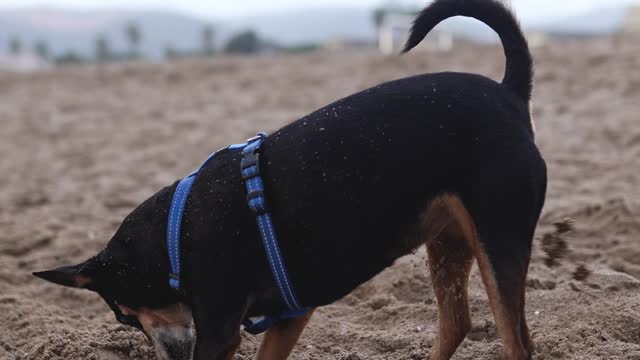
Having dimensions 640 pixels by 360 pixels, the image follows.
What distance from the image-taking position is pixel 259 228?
3.27 meters

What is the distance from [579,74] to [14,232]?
353 inches

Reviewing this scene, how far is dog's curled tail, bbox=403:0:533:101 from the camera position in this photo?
3434 mm

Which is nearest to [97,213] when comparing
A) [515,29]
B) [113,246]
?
[113,246]

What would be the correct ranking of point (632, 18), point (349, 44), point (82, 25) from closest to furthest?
point (632, 18) → point (349, 44) → point (82, 25)

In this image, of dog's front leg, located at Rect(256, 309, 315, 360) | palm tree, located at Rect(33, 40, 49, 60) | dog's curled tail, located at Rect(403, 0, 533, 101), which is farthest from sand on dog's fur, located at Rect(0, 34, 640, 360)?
palm tree, located at Rect(33, 40, 49, 60)

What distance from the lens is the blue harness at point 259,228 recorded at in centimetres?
326

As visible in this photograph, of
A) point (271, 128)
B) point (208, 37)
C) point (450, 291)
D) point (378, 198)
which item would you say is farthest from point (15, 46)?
point (378, 198)

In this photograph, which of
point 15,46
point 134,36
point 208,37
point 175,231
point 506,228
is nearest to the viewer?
point 506,228

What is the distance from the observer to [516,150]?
3.16 metres

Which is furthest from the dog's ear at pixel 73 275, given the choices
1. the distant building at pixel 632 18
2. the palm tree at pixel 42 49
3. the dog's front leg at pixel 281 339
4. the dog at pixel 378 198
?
the palm tree at pixel 42 49

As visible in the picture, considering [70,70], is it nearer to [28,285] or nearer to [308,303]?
[28,285]

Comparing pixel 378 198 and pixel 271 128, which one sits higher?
pixel 378 198

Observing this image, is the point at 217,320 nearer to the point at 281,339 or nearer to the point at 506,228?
the point at 281,339

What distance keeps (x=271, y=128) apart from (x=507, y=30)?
8.35 meters
